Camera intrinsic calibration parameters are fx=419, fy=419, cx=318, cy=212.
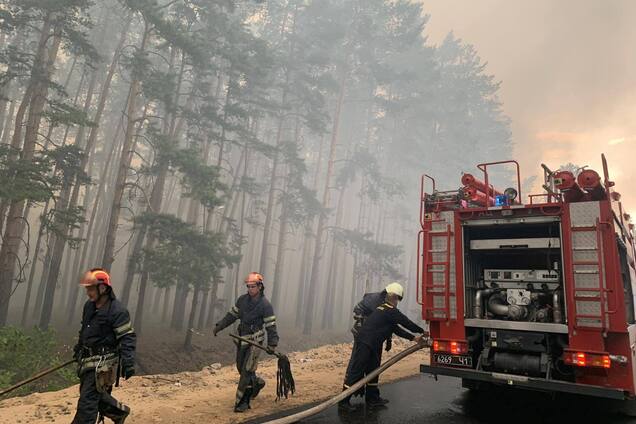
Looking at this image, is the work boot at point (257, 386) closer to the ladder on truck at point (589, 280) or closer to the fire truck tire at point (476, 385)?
the fire truck tire at point (476, 385)

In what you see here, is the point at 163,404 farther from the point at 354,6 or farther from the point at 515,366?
the point at 354,6

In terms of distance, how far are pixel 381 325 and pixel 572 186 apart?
136 inches

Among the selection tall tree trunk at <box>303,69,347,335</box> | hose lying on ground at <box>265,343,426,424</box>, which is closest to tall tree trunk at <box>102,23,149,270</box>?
tall tree trunk at <box>303,69,347,335</box>

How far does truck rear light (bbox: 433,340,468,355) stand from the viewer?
6.32 meters

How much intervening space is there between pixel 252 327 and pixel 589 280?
4.85m

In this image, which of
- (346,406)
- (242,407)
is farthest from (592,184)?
(242,407)

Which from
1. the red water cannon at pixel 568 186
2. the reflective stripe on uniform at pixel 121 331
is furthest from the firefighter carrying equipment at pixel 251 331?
the red water cannon at pixel 568 186

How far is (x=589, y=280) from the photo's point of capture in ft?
18.2

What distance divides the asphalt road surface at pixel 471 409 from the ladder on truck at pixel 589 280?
177 centimetres

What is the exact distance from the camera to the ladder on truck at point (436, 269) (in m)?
6.52

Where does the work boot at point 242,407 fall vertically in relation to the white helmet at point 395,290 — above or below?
below

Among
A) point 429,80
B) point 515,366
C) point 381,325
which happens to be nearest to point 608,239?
point 515,366

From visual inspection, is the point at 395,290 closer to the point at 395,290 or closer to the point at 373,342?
the point at 395,290

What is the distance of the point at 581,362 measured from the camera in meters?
5.42
